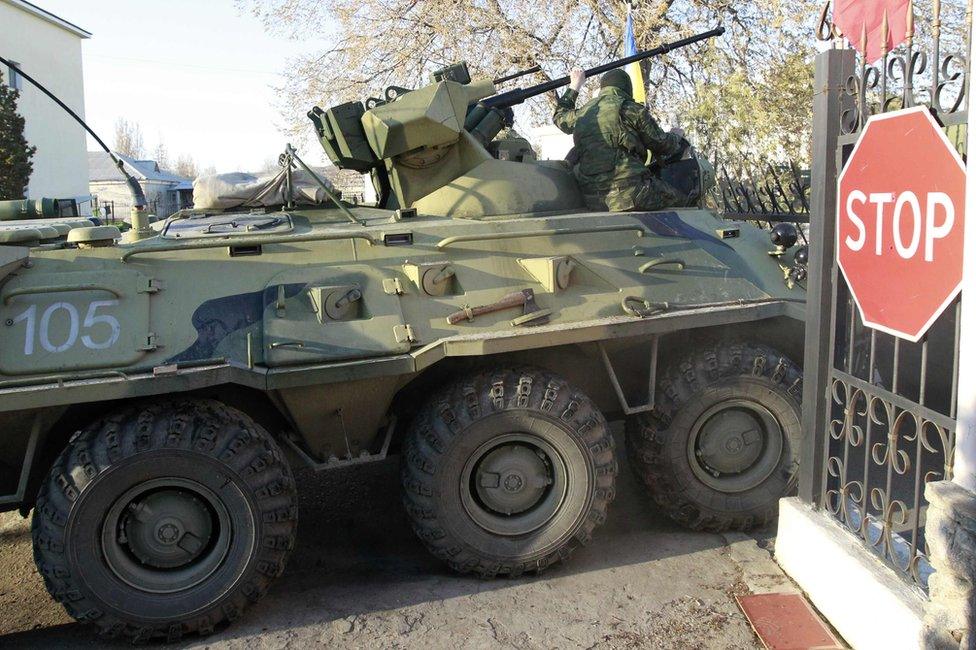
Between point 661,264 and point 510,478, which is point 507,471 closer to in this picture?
point 510,478

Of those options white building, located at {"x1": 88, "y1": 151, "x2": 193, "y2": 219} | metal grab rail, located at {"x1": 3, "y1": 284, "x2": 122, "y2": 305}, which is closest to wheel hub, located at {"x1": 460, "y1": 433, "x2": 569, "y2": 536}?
metal grab rail, located at {"x1": 3, "y1": 284, "x2": 122, "y2": 305}

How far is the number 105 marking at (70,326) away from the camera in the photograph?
416 cm

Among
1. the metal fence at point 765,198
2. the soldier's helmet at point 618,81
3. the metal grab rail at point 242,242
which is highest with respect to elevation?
the soldier's helmet at point 618,81

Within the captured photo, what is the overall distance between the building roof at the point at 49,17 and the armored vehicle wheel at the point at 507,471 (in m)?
30.0

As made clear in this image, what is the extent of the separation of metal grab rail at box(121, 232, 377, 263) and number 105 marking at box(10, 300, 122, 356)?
35 centimetres

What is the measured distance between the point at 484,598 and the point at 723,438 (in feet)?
5.45

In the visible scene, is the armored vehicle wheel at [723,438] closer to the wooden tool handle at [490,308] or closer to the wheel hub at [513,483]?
the wheel hub at [513,483]

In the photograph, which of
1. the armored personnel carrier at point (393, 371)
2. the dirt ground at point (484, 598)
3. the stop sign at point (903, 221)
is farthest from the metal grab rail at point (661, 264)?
the dirt ground at point (484, 598)

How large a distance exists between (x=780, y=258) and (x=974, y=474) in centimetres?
281

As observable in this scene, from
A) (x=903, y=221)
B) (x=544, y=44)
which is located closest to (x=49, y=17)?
(x=544, y=44)

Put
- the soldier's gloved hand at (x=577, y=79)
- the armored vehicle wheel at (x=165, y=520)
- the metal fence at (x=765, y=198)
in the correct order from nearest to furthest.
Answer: the armored vehicle wheel at (x=165, y=520)
the soldier's gloved hand at (x=577, y=79)
the metal fence at (x=765, y=198)

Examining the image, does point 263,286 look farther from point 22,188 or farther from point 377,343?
point 22,188

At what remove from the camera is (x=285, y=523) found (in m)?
4.35

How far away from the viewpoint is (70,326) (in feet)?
13.9
